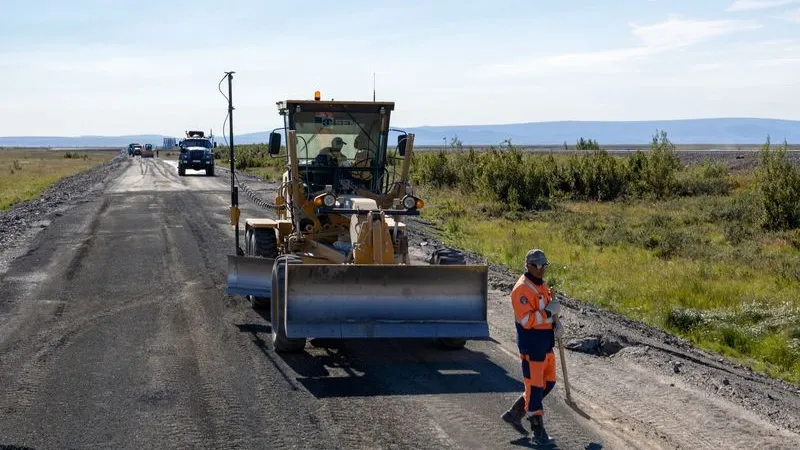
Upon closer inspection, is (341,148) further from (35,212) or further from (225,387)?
(35,212)

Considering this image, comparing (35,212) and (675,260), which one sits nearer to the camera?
(675,260)

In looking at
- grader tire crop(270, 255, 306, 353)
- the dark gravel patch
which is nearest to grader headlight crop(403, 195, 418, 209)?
grader tire crop(270, 255, 306, 353)

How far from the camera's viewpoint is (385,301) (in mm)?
10031

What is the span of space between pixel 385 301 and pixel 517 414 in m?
2.62

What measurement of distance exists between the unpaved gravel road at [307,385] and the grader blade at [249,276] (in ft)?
1.56

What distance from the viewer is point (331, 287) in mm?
9961

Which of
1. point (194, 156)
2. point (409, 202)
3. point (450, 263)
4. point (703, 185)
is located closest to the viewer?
point (450, 263)

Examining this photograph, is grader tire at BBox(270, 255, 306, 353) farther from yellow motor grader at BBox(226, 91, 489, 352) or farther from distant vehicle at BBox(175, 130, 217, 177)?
distant vehicle at BBox(175, 130, 217, 177)

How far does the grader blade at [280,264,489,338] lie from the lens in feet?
32.4

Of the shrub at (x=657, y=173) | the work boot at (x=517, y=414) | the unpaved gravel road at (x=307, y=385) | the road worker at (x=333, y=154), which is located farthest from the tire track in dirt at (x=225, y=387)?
the shrub at (x=657, y=173)

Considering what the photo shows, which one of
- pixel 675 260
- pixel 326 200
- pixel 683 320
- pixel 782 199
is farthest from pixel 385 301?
pixel 782 199

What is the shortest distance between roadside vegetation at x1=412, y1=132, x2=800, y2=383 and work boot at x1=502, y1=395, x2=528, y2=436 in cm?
498

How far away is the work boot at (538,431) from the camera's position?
748 centimetres

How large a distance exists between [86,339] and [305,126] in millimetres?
3995
